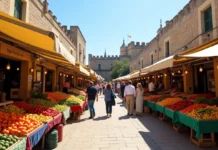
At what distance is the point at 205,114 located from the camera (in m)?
4.78

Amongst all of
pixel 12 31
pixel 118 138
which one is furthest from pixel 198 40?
pixel 12 31

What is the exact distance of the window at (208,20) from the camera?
896cm

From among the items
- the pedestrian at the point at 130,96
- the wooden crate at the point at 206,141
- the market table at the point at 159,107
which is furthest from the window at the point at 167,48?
the wooden crate at the point at 206,141

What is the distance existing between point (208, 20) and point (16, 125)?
9.56 m

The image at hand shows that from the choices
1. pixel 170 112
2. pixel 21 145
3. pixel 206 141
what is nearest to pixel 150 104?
pixel 170 112

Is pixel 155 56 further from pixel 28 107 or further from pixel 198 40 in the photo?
pixel 28 107

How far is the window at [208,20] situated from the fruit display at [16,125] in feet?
29.1

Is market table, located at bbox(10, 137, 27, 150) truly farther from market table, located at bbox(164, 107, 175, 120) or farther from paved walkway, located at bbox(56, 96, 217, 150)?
market table, located at bbox(164, 107, 175, 120)

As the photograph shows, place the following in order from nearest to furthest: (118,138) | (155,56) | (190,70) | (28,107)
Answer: (118,138) < (28,107) < (190,70) < (155,56)

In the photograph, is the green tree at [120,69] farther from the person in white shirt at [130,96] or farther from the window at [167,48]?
the person in white shirt at [130,96]

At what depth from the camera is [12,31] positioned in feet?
12.1

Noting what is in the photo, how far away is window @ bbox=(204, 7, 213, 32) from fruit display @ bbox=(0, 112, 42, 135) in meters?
8.86

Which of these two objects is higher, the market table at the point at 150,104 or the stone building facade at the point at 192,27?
the stone building facade at the point at 192,27

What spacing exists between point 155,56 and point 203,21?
884 cm
